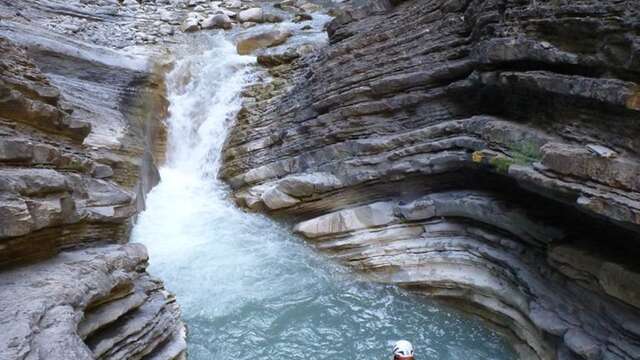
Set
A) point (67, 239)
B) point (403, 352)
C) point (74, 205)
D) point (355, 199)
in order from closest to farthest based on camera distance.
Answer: point (403, 352) → point (74, 205) → point (67, 239) → point (355, 199)

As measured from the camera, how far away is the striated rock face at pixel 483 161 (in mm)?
5691

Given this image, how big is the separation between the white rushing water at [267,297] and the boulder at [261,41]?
281 inches

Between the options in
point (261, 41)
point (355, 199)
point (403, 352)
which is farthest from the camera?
point (261, 41)

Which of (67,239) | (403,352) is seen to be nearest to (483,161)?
(403,352)

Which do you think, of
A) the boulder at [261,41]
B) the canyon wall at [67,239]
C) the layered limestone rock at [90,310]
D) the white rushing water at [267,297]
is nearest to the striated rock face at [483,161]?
the white rushing water at [267,297]

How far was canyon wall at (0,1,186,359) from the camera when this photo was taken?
4.52 meters

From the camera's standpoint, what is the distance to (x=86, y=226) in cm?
685

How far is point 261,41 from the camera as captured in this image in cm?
1862

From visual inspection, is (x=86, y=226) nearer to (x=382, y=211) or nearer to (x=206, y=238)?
(x=206, y=238)

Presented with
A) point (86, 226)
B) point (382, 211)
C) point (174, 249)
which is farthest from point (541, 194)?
point (174, 249)

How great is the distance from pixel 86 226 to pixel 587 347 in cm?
673

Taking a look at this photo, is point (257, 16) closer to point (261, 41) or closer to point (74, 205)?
point (261, 41)

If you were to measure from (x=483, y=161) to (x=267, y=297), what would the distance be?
4.25 metres

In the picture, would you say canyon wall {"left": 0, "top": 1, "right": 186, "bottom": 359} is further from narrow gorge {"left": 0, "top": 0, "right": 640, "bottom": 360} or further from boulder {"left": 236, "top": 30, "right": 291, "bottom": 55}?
boulder {"left": 236, "top": 30, "right": 291, "bottom": 55}
